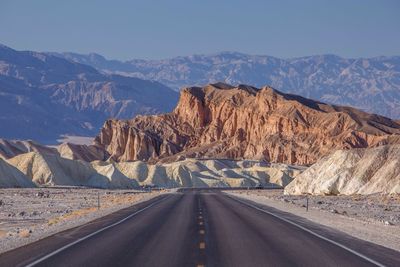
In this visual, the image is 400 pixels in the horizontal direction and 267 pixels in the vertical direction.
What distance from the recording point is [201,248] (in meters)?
20.9

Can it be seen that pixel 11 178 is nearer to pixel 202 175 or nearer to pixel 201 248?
pixel 202 175

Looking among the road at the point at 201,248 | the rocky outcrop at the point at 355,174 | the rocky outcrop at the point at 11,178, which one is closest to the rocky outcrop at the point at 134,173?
the rocky outcrop at the point at 11,178

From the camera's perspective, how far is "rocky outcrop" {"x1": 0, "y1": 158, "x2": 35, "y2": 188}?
362ft

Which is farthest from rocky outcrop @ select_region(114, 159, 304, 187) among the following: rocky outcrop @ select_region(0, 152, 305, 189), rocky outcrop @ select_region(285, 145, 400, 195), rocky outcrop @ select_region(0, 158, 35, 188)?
rocky outcrop @ select_region(285, 145, 400, 195)

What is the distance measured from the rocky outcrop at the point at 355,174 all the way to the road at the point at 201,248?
47.9 meters

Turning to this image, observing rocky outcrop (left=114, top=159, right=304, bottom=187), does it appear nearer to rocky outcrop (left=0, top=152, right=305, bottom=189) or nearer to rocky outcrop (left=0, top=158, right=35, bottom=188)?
rocky outcrop (left=0, top=152, right=305, bottom=189)

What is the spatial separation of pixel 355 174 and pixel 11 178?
52146 millimetres

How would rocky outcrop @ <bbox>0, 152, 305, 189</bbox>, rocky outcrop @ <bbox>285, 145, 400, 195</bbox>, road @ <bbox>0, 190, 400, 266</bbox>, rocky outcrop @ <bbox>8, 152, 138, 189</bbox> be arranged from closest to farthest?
road @ <bbox>0, 190, 400, 266</bbox> < rocky outcrop @ <bbox>285, 145, 400, 195</bbox> < rocky outcrop @ <bbox>0, 152, 305, 189</bbox> < rocky outcrop @ <bbox>8, 152, 138, 189</bbox>

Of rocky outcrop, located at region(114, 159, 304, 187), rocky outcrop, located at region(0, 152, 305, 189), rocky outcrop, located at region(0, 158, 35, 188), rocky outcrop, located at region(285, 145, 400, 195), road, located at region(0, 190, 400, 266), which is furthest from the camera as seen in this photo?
rocky outcrop, located at region(114, 159, 304, 187)

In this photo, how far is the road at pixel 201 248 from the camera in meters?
18.0

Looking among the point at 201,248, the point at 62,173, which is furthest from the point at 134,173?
the point at 201,248

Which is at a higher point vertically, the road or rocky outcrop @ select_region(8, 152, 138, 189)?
rocky outcrop @ select_region(8, 152, 138, 189)

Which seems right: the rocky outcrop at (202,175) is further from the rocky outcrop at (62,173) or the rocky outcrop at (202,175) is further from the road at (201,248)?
the road at (201,248)

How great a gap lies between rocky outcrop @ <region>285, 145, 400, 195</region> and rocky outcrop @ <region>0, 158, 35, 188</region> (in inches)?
1568
